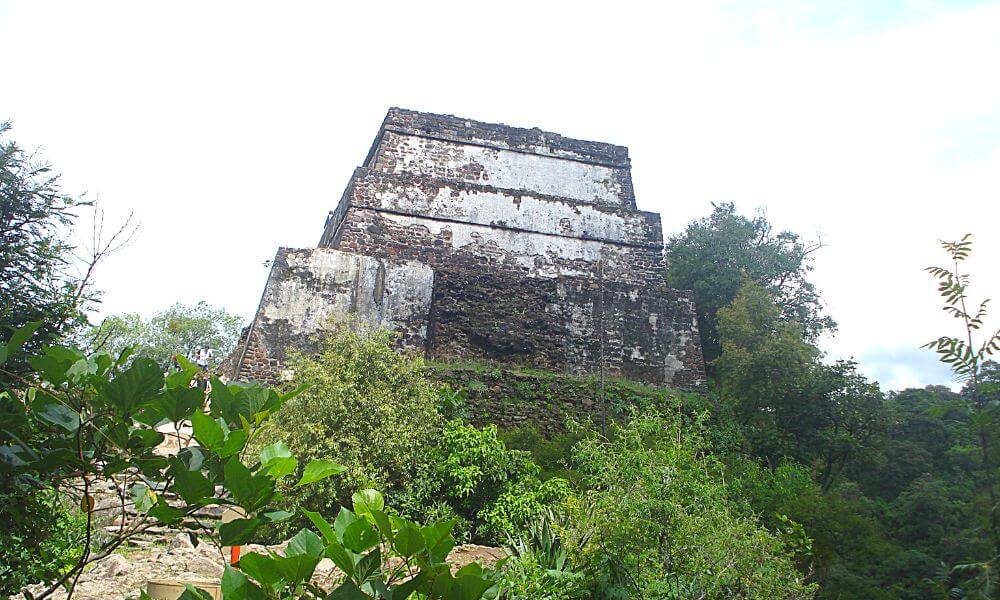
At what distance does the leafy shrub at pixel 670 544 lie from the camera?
17.7 feet

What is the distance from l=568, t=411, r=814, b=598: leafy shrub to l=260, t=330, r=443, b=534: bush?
258cm

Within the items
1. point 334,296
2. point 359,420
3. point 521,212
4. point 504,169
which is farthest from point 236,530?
point 504,169

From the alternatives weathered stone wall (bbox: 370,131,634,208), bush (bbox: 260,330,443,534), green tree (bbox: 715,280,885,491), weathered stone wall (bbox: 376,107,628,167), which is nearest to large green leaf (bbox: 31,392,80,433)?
bush (bbox: 260,330,443,534)

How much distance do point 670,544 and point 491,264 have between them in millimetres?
10014

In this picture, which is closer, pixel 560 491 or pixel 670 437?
pixel 670 437

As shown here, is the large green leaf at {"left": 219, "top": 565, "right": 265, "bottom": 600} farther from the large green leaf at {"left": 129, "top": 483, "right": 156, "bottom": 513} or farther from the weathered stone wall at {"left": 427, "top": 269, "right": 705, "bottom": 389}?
the weathered stone wall at {"left": 427, "top": 269, "right": 705, "bottom": 389}

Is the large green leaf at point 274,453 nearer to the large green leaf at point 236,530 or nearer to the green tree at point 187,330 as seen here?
the large green leaf at point 236,530

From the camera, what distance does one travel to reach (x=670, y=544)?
5.61 meters

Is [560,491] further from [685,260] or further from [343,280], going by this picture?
[685,260]

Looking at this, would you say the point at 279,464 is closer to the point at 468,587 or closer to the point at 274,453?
the point at 274,453

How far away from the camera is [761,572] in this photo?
17.9 ft

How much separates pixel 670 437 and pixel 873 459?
6497 mm

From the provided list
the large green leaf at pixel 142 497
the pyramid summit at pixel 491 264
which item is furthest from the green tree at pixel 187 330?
the large green leaf at pixel 142 497

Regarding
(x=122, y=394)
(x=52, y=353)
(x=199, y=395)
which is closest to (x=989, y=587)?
(x=199, y=395)
